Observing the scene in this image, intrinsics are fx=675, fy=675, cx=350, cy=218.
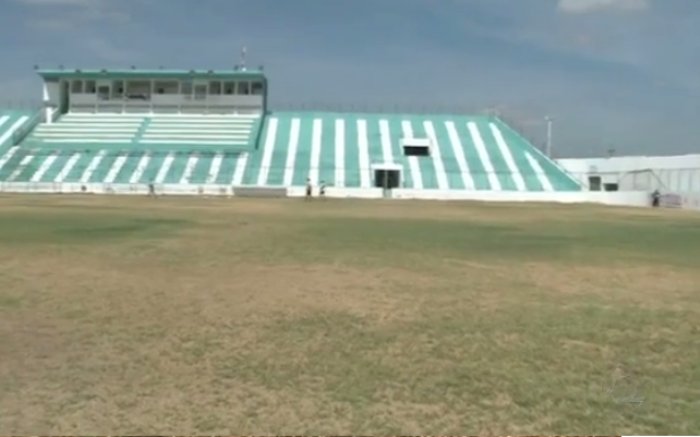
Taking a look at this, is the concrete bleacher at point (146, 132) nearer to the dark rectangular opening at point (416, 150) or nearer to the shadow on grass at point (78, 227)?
the dark rectangular opening at point (416, 150)

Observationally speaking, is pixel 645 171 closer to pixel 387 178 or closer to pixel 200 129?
pixel 387 178

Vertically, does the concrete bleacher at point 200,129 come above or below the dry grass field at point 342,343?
above

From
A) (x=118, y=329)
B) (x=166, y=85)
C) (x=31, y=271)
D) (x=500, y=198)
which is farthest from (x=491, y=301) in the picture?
(x=166, y=85)

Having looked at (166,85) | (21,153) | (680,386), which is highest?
(166,85)

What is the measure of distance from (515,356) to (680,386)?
4.02ft

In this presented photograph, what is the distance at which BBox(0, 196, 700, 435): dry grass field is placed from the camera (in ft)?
13.4

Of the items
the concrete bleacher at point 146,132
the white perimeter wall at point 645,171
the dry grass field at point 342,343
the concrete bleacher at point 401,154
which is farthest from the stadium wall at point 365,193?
the dry grass field at point 342,343

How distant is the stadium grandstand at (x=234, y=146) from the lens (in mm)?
45406

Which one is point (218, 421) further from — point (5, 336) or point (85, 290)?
point (85, 290)

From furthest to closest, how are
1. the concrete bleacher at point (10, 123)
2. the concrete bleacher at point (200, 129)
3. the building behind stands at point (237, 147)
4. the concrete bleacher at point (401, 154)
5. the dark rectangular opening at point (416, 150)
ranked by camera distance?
the dark rectangular opening at point (416, 150)
the concrete bleacher at point (200, 129)
the concrete bleacher at point (10, 123)
the concrete bleacher at point (401, 154)
the building behind stands at point (237, 147)

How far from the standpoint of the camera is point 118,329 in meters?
6.11

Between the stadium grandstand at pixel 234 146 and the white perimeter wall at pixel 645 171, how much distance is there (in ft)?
16.9

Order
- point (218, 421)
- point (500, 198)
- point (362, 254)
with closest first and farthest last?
point (218, 421) → point (362, 254) → point (500, 198)

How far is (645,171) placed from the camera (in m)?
48.2
